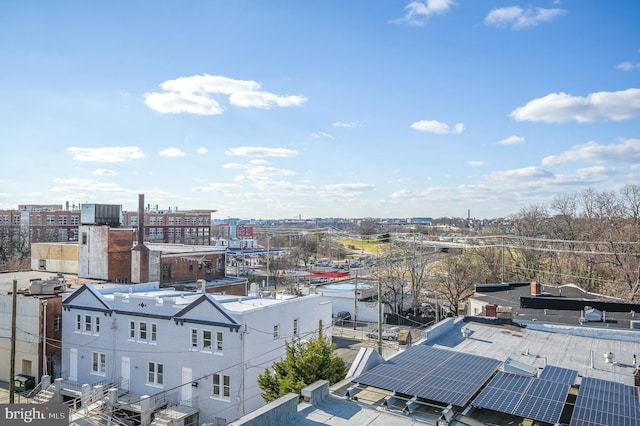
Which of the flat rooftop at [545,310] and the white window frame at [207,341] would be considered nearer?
the white window frame at [207,341]

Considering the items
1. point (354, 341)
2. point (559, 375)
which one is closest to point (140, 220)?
point (354, 341)

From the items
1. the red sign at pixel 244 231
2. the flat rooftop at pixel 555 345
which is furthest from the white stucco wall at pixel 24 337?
the red sign at pixel 244 231

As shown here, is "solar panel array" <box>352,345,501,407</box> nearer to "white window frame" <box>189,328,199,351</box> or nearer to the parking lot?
"white window frame" <box>189,328,199,351</box>

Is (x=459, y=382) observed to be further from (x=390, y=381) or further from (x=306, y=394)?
(x=306, y=394)

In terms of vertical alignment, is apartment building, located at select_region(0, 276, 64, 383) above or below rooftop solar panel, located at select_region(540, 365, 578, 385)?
below

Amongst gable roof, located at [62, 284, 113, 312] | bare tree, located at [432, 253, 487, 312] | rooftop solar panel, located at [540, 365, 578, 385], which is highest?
rooftop solar panel, located at [540, 365, 578, 385]

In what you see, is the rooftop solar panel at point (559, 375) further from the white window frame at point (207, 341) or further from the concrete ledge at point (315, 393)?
the white window frame at point (207, 341)

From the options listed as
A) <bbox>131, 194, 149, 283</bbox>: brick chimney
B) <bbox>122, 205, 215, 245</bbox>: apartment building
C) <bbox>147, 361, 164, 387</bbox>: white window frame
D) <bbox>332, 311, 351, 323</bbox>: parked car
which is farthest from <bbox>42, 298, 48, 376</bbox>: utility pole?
<bbox>122, 205, 215, 245</bbox>: apartment building
